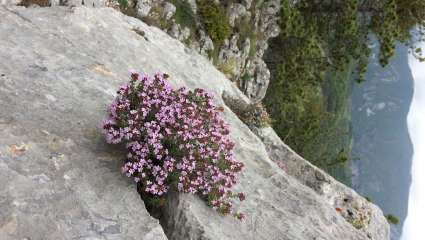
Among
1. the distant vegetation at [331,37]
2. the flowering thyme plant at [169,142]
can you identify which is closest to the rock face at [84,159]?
the flowering thyme plant at [169,142]

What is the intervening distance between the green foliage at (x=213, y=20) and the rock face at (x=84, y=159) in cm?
1370

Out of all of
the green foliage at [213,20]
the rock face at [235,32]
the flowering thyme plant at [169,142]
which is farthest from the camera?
the green foliage at [213,20]

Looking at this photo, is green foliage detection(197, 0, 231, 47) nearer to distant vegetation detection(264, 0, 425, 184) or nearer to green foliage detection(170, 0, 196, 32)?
green foliage detection(170, 0, 196, 32)

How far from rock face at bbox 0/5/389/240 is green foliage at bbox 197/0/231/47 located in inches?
539

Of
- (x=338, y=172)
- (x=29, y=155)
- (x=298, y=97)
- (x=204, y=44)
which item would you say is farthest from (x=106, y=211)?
(x=338, y=172)

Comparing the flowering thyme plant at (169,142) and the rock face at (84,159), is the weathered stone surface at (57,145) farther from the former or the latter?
the flowering thyme plant at (169,142)

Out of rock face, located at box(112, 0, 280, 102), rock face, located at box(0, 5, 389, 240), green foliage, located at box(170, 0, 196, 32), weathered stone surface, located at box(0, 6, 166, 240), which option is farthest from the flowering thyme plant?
green foliage, located at box(170, 0, 196, 32)

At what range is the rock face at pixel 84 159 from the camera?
6.52 m

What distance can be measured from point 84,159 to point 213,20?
65.8ft

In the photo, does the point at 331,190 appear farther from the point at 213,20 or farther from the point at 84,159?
the point at 213,20

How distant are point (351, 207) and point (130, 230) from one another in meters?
8.30

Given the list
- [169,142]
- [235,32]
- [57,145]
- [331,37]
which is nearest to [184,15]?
[235,32]

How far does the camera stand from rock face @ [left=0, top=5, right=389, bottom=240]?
21.4 feet

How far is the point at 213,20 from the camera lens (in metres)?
26.6
